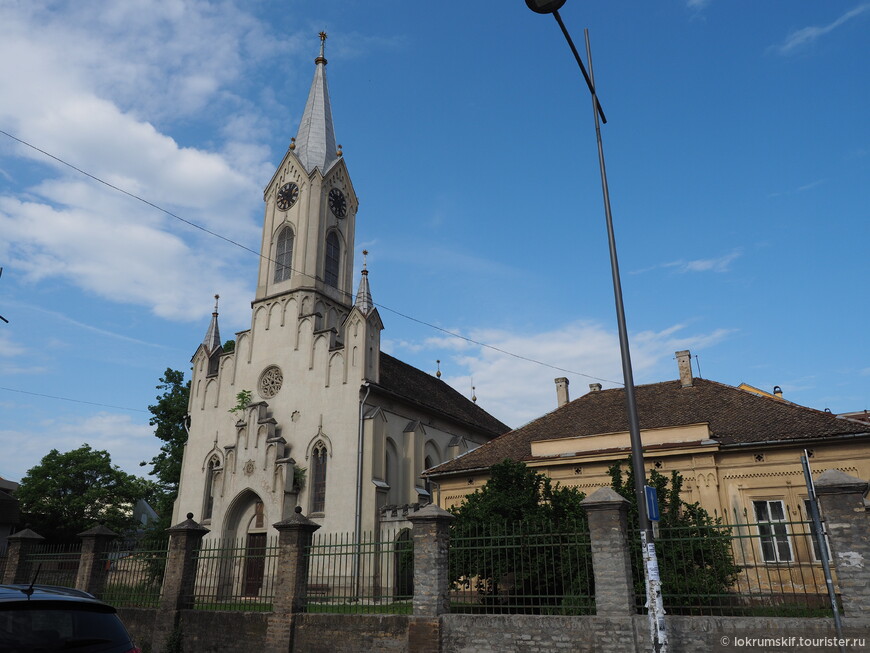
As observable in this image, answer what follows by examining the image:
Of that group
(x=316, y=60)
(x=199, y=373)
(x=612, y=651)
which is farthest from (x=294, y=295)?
(x=612, y=651)

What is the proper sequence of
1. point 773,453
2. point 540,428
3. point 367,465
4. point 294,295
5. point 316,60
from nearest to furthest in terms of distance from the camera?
1. point 773,453
2. point 540,428
3. point 367,465
4. point 294,295
5. point 316,60

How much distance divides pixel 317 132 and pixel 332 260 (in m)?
8.07

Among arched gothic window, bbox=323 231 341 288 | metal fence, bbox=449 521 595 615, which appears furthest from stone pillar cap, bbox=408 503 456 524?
arched gothic window, bbox=323 231 341 288

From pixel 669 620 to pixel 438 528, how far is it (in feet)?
14.1

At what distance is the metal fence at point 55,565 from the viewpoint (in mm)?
18069

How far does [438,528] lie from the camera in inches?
495

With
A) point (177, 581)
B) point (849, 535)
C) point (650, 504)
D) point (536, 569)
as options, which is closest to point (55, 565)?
point (177, 581)

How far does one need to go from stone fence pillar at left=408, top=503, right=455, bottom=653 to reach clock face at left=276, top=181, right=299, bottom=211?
24602 mm

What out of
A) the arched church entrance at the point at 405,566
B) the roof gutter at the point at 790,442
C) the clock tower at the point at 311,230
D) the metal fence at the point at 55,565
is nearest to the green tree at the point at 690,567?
the arched church entrance at the point at 405,566

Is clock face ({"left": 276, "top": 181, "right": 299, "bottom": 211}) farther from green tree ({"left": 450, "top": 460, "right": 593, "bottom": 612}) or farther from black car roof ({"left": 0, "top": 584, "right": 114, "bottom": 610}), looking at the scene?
black car roof ({"left": 0, "top": 584, "right": 114, "bottom": 610})

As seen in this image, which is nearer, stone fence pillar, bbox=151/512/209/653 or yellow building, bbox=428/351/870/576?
stone fence pillar, bbox=151/512/209/653

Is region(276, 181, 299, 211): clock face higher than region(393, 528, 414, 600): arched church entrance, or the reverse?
region(276, 181, 299, 211): clock face

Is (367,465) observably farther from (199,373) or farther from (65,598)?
(65,598)

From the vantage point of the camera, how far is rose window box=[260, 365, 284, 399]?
30234mm
